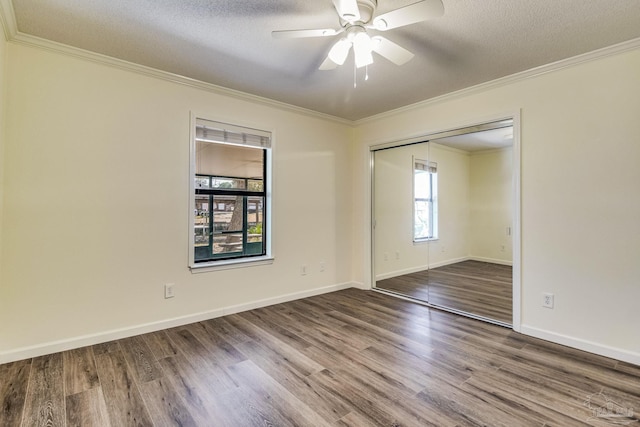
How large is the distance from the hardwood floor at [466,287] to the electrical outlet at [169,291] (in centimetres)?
266

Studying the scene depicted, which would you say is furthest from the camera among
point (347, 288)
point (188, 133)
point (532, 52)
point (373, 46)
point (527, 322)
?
point (347, 288)

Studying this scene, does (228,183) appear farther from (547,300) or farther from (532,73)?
(547,300)

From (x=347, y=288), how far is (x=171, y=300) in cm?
234

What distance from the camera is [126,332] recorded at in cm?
273

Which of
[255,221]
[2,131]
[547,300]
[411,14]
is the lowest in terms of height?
[547,300]

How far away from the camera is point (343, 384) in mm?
2037

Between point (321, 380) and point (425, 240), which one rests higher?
point (425, 240)

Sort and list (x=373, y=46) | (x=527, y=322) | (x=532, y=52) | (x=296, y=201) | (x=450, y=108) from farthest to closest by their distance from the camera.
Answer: (x=296, y=201), (x=450, y=108), (x=527, y=322), (x=532, y=52), (x=373, y=46)

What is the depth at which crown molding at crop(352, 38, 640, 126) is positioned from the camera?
236cm

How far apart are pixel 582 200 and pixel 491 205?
1.02m

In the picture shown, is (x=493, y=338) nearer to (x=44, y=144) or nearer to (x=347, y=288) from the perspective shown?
(x=347, y=288)

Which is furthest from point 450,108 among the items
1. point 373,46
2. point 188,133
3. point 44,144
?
point 44,144

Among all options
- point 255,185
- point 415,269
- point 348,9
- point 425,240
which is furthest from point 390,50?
point 415,269

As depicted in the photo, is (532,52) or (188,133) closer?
Result: (532,52)
